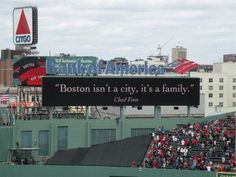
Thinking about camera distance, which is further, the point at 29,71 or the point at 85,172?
the point at 29,71

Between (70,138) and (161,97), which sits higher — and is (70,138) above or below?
below

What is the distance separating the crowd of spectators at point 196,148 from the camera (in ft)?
112

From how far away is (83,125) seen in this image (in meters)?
46.0

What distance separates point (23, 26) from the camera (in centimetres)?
→ 5147

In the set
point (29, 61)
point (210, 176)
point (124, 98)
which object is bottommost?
point (210, 176)

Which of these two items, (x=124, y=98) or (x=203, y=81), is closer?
(x=124, y=98)

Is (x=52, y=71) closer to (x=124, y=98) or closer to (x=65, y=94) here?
(x=65, y=94)

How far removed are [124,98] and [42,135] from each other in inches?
271

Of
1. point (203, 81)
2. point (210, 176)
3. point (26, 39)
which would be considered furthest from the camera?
point (203, 81)

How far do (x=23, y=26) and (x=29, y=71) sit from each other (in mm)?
6970

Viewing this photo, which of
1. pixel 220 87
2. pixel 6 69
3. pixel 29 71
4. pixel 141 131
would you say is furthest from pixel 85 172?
pixel 6 69

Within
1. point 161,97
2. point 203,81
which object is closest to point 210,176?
point 161,97

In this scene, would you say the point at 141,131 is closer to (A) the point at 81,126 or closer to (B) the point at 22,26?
(A) the point at 81,126

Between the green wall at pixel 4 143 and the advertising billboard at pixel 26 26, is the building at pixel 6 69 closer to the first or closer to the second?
the advertising billboard at pixel 26 26
